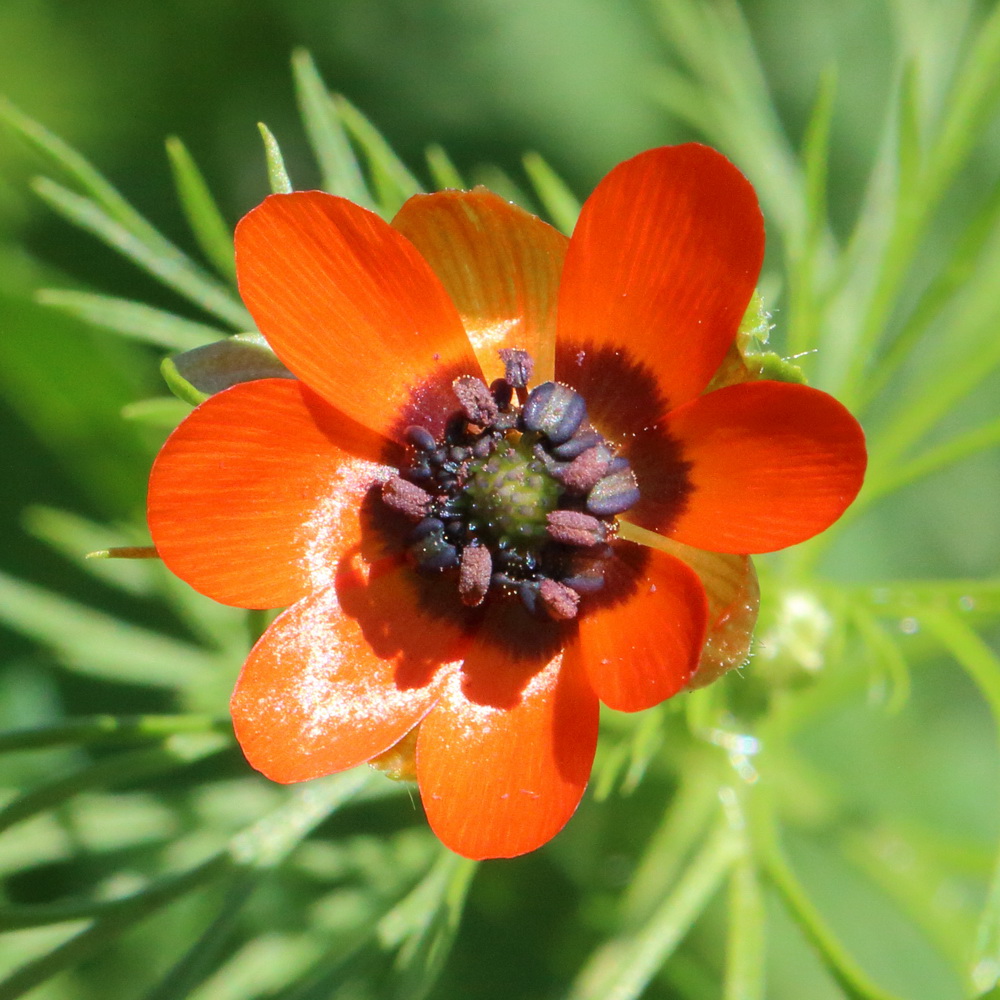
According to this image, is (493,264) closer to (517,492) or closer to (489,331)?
(489,331)

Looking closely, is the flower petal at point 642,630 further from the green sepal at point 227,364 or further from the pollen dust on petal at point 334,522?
the green sepal at point 227,364

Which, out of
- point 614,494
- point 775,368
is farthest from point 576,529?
point 775,368

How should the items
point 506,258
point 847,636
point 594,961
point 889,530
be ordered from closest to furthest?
1. point 506,258
2. point 847,636
3. point 594,961
4. point 889,530

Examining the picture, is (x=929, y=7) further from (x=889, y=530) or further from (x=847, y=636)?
(x=847, y=636)

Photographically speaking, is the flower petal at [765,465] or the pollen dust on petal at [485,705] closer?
the flower petal at [765,465]

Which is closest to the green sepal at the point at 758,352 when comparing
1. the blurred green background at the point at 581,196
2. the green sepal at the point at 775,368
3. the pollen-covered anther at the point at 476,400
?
the green sepal at the point at 775,368

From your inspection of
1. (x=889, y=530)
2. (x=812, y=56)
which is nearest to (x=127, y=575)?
(x=889, y=530)

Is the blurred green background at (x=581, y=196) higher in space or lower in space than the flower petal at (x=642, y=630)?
lower
